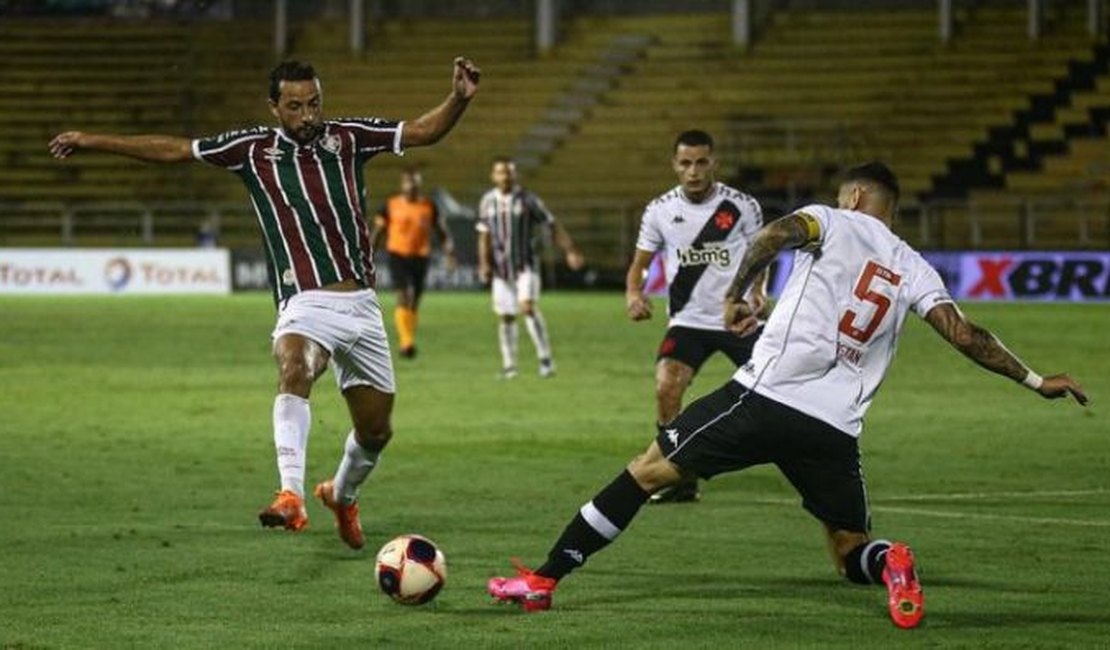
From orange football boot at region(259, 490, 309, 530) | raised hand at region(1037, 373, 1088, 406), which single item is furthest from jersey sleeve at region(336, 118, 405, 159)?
raised hand at region(1037, 373, 1088, 406)

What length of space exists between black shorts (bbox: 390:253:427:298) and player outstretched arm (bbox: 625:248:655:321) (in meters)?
14.0

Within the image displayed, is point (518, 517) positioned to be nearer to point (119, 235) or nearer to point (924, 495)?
point (924, 495)

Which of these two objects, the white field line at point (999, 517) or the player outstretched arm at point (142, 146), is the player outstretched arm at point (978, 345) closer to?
the white field line at point (999, 517)

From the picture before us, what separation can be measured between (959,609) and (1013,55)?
40360 millimetres

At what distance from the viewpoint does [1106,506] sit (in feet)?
43.6

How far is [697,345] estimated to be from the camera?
14.2 meters

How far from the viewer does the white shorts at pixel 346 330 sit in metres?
11.1

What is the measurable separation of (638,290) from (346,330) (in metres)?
3.35

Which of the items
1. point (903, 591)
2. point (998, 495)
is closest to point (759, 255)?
point (903, 591)

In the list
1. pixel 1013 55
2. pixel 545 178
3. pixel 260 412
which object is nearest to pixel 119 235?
pixel 545 178

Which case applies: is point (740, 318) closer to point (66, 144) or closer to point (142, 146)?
point (142, 146)

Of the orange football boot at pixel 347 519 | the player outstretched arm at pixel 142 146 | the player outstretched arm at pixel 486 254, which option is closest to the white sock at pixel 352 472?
the orange football boot at pixel 347 519

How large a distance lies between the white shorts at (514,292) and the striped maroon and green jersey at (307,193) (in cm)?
1434

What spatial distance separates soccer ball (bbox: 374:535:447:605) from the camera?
957cm
